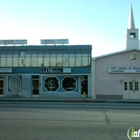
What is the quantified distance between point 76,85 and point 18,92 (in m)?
7.21

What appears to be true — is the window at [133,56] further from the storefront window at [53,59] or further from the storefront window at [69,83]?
the storefront window at [53,59]

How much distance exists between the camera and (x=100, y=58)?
1085 inches

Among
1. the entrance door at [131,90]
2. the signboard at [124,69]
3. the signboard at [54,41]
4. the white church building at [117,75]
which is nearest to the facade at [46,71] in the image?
the signboard at [54,41]

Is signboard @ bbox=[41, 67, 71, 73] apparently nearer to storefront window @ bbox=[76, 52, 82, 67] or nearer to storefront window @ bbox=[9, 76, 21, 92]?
storefront window @ bbox=[76, 52, 82, 67]

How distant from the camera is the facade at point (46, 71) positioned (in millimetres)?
27953

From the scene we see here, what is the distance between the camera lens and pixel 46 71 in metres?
28.2

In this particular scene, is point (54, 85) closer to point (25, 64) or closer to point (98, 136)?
point (25, 64)

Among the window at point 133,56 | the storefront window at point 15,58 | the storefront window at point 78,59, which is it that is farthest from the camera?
the storefront window at point 15,58

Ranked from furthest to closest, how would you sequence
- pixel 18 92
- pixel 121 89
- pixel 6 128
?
pixel 18 92 < pixel 121 89 < pixel 6 128

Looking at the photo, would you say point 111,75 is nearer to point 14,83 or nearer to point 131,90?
point 131,90

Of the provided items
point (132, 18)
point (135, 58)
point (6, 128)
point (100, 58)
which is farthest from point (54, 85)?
point (6, 128)

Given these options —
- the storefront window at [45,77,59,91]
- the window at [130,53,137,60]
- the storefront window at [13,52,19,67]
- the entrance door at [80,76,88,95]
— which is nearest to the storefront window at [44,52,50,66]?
the storefront window at [45,77,59,91]

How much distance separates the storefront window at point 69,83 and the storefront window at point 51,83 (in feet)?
2.89

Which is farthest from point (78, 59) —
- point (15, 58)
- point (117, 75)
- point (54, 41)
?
point (15, 58)
